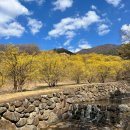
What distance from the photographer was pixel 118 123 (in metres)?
13.3

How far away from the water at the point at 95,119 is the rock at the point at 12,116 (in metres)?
2.05

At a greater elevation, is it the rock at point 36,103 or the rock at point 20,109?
the rock at point 36,103

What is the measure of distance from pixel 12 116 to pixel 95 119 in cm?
516

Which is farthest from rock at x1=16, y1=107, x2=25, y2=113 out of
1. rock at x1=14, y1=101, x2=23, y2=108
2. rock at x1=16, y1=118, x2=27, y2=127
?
rock at x1=16, y1=118, x2=27, y2=127

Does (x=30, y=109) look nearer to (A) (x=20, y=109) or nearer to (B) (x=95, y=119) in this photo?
(A) (x=20, y=109)

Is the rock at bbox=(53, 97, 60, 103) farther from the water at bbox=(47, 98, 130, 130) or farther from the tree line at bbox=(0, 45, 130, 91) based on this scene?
the tree line at bbox=(0, 45, 130, 91)

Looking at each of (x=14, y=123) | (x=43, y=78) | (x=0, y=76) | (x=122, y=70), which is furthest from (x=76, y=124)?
(x=122, y=70)

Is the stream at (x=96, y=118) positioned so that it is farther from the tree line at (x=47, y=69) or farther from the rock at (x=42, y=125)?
the tree line at (x=47, y=69)

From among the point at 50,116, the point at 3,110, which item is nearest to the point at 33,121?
the point at 50,116

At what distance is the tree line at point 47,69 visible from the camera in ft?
71.5

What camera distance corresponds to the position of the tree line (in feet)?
71.5

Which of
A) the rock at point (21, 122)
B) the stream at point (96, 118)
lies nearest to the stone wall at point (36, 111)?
the rock at point (21, 122)

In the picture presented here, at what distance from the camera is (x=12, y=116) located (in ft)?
37.9

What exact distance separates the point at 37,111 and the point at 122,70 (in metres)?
28.2
